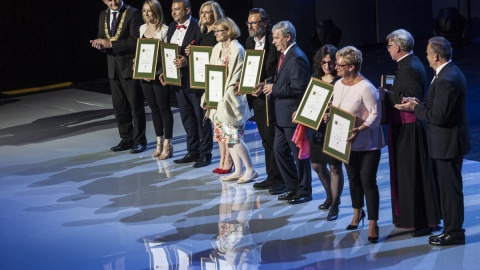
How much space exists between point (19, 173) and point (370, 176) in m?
4.12

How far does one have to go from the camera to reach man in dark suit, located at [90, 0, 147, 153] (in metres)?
9.52

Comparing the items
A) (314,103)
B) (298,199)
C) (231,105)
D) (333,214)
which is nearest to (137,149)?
(231,105)

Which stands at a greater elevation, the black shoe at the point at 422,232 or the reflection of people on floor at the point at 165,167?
the reflection of people on floor at the point at 165,167

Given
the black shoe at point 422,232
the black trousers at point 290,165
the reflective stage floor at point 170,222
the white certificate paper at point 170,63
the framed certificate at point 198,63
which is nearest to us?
the reflective stage floor at point 170,222

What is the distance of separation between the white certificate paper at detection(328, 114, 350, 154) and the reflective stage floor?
0.68 metres

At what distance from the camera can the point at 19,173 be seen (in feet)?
30.2

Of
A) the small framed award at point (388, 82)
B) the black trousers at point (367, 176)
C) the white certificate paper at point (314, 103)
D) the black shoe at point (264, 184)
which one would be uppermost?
the small framed award at point (388, 82)

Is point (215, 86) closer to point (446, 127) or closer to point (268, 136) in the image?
point (268, 136)

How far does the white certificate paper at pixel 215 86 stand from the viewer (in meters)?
8.23

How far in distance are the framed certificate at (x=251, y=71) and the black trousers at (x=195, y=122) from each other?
1.12 meters

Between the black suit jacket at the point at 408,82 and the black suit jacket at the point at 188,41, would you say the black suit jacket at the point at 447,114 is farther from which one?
the black suit jacket at the point at 188,41

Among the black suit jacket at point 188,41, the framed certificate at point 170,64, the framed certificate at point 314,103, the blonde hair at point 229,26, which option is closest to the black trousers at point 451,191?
the framed certificate at point 314,103

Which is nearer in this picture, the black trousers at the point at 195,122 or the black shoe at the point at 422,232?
the black shoe at the point at 422,232

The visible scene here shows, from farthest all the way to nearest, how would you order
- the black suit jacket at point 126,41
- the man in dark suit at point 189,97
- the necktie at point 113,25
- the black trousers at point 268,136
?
the necktie at point 113,25 < the black suit jacket at point 126,41 < the man in dark suit at point 189,97 < the black trousers at point 268,136
